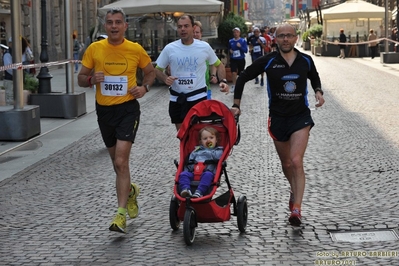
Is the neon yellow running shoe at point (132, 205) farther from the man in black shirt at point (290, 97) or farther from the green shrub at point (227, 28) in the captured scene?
the green shrub at point (227, 28)

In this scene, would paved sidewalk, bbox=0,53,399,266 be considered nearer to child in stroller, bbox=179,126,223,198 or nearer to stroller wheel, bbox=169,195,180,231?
stroller wheel, bbox=169,195,180,231

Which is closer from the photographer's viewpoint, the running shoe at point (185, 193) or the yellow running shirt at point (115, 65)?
the running shoe at point (185, 193)

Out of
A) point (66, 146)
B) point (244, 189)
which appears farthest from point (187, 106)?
point (66, 146)

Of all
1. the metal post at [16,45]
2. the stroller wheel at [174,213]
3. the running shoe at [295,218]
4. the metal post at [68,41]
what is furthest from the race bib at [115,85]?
the metal post at [68,41]

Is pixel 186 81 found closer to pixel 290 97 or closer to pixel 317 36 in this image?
pixel 290 97

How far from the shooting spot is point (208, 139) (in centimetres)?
749

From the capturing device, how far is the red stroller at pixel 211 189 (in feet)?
23.0

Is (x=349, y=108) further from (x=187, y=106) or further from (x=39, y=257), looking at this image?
(x=39, y=257)

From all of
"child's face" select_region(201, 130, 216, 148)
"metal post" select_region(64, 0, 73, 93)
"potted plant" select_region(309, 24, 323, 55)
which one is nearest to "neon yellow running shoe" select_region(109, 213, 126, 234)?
"child's face" select_region(201, 130, 216, 148)

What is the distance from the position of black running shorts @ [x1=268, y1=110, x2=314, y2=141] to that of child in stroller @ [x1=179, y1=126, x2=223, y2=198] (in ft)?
1.77

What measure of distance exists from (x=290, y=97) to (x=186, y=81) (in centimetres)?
186


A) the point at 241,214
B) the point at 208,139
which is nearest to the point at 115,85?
the point at 208,139

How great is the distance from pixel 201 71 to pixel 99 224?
2.19 meters

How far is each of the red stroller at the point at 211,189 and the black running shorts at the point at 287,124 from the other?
42 centimetres
